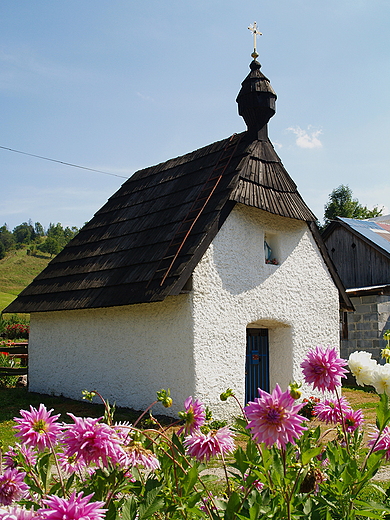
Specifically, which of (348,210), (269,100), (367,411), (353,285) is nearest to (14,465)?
(367,411)

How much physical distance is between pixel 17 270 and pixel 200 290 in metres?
66.8

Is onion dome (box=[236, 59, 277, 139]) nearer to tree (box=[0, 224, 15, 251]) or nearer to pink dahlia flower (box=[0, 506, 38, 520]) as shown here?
pink dahlia flower (box=[0, 506, 38, 520])

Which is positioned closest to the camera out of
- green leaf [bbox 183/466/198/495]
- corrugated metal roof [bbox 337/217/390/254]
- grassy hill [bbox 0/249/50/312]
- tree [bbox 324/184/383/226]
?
green leaf [bbox 183/466/198/495]

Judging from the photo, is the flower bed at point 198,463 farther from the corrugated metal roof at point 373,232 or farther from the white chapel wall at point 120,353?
the corrugated metal roof at point 373,232

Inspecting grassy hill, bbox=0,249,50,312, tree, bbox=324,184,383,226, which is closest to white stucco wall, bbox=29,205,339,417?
tree, bbox=324,184,383,226

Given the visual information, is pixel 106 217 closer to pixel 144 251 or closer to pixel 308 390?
pixel 144 251

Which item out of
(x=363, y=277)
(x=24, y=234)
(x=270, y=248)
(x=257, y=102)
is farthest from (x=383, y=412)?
(x=24, y=234)

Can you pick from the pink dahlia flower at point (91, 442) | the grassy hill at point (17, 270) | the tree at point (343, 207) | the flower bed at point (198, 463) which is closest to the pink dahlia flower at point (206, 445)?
the flower bed at point (198, 463)

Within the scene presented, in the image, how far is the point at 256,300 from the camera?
32.1 ft

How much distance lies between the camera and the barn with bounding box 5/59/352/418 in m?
8.93

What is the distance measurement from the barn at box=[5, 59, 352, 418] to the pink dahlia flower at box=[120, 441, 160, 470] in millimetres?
6363

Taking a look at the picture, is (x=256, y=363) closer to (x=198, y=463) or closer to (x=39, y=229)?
(x=198, y=463)

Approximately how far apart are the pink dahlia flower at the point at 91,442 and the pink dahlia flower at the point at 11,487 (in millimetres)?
410

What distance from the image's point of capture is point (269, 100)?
11.4 meters
